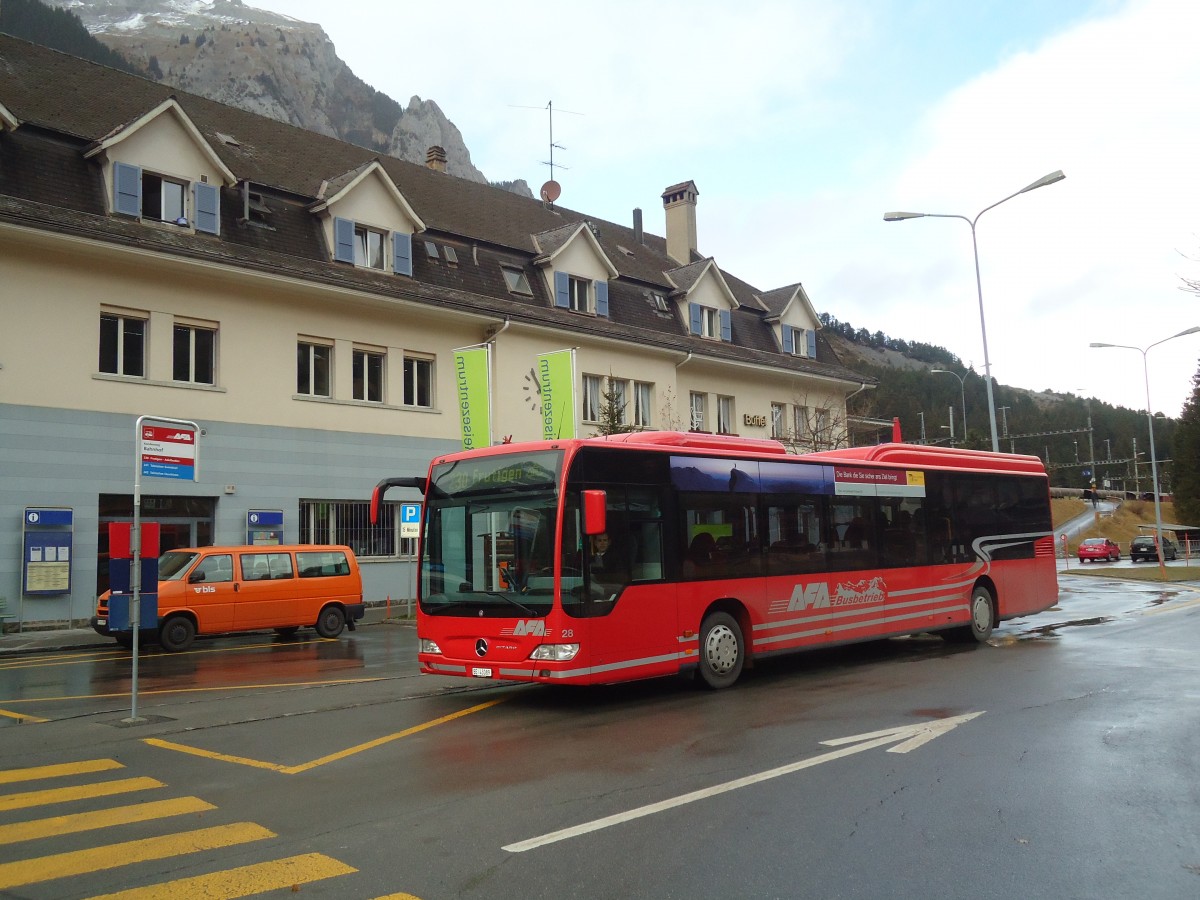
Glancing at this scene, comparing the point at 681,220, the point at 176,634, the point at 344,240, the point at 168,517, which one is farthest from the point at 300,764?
the point at 681,220

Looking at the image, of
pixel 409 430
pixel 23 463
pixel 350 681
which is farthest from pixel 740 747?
pixel 409 430

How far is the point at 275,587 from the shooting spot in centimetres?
1955

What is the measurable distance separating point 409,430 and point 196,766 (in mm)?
20474

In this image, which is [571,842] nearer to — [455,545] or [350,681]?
[455,545]

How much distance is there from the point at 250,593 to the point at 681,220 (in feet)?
97.8

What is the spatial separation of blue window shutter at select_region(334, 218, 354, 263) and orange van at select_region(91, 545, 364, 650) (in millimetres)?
9476

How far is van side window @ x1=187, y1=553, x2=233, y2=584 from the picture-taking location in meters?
18.5

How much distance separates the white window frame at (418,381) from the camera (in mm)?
28438

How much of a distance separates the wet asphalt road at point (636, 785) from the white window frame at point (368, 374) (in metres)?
14.8

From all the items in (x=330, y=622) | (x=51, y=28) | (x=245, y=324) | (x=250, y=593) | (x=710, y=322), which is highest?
(x=51, y=28)

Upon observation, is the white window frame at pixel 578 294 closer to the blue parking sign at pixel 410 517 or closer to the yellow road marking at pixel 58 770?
the blue parking sign at pixel 410 517

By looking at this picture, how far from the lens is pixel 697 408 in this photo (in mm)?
37344

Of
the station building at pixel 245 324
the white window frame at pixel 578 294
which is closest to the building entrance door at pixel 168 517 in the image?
the station building at pixel 245 324

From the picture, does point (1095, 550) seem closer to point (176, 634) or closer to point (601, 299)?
point (601, 299)
